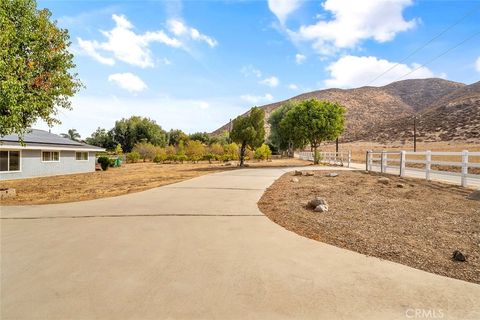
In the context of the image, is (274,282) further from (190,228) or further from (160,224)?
(160,224)

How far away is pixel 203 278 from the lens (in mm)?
4105

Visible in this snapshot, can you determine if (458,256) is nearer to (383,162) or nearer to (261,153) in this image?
(383,162)

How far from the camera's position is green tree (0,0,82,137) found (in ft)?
39.6

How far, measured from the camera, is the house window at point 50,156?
84.4 ft

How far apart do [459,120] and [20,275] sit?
278 ft

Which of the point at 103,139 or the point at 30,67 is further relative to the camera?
the point at 103,139

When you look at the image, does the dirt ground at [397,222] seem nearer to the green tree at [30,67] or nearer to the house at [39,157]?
the green tree at [30,67]

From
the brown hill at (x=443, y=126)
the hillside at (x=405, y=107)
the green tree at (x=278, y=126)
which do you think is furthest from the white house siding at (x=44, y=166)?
the hillside at (x=405, y=107)

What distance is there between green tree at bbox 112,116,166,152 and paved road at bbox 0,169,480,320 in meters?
62.0

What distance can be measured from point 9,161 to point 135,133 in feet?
152

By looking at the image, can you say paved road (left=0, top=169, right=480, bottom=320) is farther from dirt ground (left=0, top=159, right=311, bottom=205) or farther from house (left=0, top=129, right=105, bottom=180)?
house (left=0, top=129, right=105, bottom=180)

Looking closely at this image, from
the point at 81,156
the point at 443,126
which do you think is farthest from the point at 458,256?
the point at 443,126

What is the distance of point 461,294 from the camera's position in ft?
11.9

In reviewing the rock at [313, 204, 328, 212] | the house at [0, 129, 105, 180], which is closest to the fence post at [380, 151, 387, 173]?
the rock at [313, 204, 328, 212]
